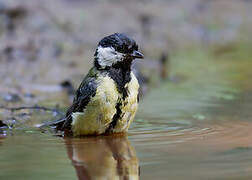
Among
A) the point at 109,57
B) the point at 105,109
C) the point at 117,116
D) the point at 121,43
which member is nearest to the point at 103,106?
the point at 105,109

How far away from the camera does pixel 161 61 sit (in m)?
11.8

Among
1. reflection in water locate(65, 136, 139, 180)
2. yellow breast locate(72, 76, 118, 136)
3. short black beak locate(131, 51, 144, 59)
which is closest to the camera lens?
reflection in water locate(65, 136, 139, 180)

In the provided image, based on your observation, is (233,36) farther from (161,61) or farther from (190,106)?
(190,106)

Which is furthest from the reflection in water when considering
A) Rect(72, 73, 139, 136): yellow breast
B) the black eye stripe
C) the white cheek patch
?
the black eye stripe

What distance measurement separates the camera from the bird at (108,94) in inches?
215

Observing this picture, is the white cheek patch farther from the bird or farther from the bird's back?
the bird's back

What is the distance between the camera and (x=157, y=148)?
16.2 feet

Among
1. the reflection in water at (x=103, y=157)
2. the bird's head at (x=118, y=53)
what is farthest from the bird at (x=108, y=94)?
the reflection in water at (x=103, y=157)

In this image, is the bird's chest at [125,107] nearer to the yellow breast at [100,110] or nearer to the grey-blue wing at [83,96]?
the yellow breast at [100,110]

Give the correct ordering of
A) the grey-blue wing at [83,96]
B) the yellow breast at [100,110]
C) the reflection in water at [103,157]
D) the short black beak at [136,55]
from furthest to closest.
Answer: the short black beak at [136,55] < the grey-blue wing at [83,96] < the yellow breast at [100,110] < the reflection in water at [103,157]

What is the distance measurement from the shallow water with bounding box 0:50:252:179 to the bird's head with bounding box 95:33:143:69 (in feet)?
2.63

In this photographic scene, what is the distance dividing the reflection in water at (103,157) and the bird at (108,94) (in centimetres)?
17

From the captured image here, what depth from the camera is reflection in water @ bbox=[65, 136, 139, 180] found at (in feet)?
13.4

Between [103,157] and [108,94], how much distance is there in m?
0.93
